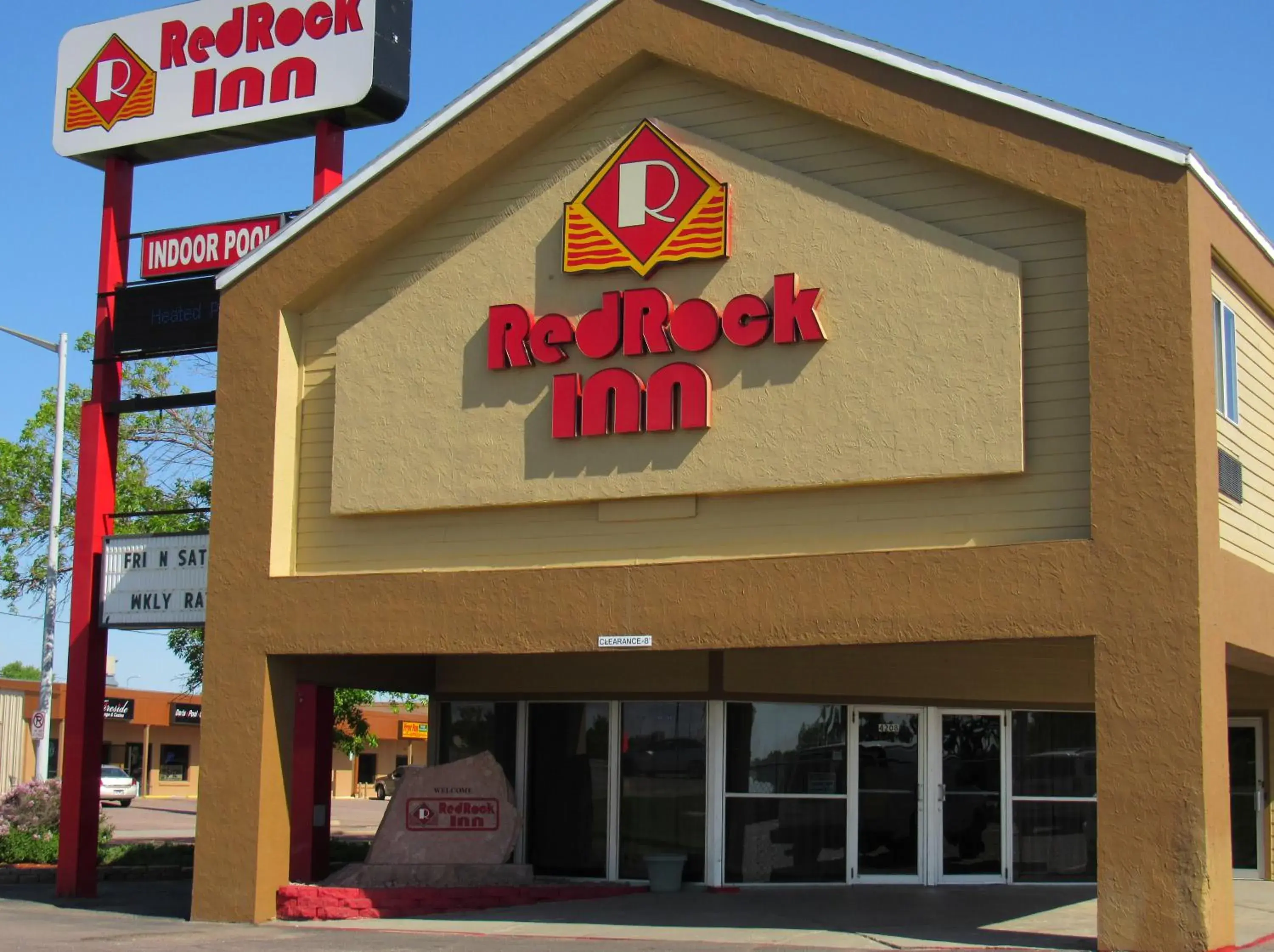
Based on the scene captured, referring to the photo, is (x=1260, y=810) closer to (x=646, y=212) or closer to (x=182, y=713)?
(x=646, y=212)

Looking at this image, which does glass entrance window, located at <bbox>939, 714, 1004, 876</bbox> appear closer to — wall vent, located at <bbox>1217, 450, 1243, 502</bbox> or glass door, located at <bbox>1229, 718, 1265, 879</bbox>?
glass door, located at <bbox>1229, 718, 1265, 879</bbox>

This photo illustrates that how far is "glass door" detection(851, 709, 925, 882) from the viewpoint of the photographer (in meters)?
20.1

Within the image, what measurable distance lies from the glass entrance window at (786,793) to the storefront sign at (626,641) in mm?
4201

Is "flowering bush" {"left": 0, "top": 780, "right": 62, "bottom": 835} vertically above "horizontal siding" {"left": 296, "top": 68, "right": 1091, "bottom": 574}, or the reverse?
"horizontal siding" {"left": 296, "top": 68, "right": 1091, "bottom": 574}

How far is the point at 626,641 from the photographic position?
16406mm

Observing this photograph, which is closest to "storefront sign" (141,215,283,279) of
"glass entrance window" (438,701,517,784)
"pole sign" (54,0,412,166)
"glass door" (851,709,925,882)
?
"pole sign" (54,0,412,166)

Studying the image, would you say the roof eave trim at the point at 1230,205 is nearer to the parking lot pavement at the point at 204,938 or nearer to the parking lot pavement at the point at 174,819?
the parking lot pavement at the point at 204,938

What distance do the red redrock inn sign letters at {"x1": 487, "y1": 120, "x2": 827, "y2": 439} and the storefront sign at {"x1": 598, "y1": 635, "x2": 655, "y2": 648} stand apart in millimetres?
2189

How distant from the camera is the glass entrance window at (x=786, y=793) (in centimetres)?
2006

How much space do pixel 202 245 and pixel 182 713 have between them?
1651 inches

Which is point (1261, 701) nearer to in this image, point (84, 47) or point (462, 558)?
point (462, 558)

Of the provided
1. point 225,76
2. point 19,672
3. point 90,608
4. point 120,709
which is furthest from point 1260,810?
point 19,672

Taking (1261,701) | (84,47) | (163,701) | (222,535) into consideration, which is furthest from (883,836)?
(163,701)

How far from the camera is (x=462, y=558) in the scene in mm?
17812
